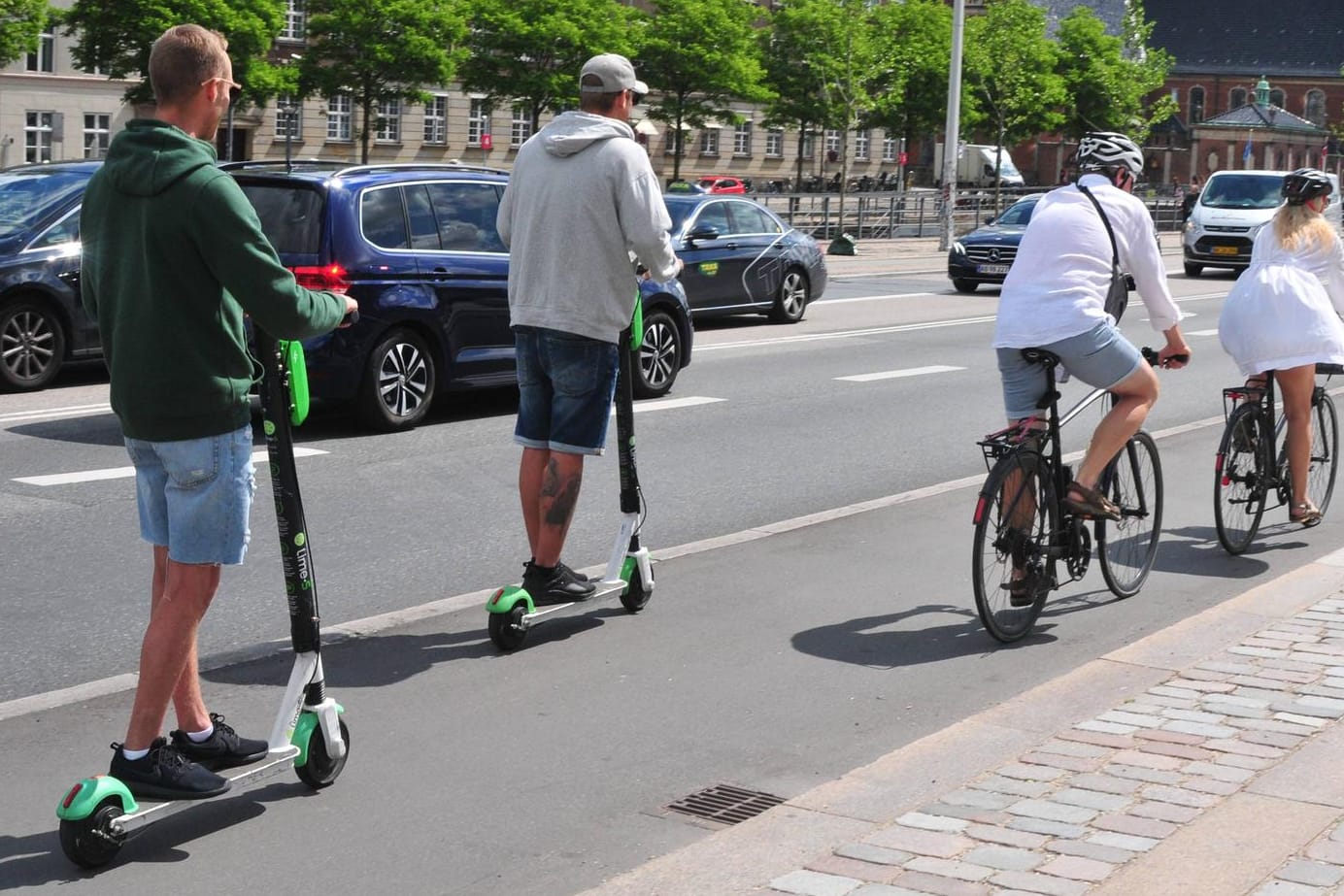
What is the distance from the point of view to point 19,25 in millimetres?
37156

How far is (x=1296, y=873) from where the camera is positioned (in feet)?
12.8

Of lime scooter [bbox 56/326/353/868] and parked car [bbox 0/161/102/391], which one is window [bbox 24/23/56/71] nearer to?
parked car [bbox 0/161/102/391]

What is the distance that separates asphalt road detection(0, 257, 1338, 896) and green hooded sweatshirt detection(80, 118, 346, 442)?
1051 millimetres

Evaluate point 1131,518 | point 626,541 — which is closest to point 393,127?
point 1131,518

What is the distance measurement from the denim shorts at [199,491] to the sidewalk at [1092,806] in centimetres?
119

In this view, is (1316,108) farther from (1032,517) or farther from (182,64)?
(182,64)

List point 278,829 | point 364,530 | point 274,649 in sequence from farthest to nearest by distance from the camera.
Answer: point 364,530, point 274,649, point 278,829

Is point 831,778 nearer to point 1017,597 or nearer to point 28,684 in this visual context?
point 1017,597

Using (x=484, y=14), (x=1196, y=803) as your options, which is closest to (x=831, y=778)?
(x=1196, y=803)

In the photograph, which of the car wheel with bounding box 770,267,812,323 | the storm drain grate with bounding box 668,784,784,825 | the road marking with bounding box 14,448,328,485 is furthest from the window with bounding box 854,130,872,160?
the storm drain grate with bounding box 668,784,784,825

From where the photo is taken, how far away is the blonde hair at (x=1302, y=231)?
26.2 feet

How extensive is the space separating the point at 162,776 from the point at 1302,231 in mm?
5695

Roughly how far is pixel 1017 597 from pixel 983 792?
6.59 feet

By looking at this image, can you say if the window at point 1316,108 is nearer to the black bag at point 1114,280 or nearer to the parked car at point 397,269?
the parked car at point 397,269
